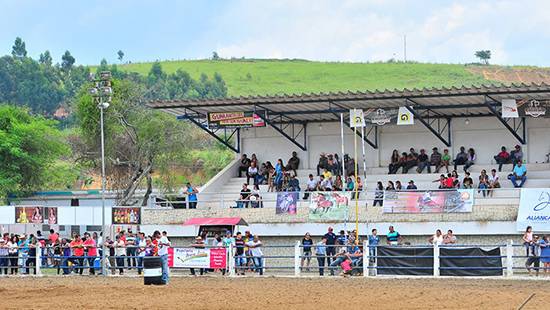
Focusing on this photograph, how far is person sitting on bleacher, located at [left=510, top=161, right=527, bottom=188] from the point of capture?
40.8m

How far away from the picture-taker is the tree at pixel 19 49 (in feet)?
593

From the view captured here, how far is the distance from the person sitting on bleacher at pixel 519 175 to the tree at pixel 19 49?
5814 inches

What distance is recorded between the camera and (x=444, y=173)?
43688 millimetres

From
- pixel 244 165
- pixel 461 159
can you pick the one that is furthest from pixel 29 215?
pixel 461 159

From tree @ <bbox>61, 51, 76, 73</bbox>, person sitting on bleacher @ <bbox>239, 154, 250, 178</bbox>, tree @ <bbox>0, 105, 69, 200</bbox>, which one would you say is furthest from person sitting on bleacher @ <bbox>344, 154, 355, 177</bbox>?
tree @ <bbox>61, 51, 76, 73</bbox>

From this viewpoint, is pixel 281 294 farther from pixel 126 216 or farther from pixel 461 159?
pixel 461 159

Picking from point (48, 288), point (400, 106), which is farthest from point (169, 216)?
point (48, 288)

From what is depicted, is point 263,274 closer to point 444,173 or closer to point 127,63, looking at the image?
point 444,173

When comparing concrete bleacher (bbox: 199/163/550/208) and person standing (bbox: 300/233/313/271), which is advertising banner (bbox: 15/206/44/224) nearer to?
concrete bleacher (bbox: 199/163/550/208)

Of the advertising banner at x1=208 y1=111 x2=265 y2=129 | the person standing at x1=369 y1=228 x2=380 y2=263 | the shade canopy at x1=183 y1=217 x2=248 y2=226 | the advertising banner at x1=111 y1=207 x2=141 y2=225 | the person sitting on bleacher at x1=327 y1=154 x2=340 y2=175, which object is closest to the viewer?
the person standing at x1=369 y1=228 x2=380 y2=263

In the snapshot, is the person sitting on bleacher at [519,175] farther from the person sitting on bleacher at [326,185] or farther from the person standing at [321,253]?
the person standing at [321,253]

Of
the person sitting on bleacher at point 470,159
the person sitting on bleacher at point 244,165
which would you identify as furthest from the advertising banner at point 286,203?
the person sitting on bleacher at point 470,159

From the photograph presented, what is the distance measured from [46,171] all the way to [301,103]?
29.1 m

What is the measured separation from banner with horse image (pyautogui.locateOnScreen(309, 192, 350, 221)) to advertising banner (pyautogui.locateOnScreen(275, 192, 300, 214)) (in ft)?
2.02
